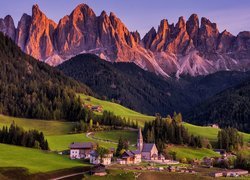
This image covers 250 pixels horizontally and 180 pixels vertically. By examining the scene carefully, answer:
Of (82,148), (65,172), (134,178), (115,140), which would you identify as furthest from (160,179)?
(115,140)

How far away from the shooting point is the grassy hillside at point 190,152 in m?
175

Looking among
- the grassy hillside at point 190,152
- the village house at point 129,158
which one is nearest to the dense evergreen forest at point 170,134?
the grassy hillside at point 190,152

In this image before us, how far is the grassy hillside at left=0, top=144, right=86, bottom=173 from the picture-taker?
121050 mm

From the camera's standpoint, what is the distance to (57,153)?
15538cm

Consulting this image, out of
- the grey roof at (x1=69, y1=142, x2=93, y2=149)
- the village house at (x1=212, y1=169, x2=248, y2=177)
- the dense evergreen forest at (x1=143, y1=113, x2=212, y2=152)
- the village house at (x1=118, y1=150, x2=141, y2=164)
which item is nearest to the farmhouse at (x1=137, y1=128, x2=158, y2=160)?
the village house at (x1=118, y1=150, x2=141, y2=164)

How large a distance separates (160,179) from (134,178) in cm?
632

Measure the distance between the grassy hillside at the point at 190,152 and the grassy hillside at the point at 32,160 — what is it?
151 ft

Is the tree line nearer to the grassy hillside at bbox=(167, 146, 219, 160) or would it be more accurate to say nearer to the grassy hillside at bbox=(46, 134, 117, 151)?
the grassy hillside at bbox=(46, 134, 117, 151)

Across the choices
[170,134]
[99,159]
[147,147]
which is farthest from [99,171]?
[170,134]

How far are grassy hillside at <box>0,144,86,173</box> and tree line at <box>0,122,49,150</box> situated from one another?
370 inches

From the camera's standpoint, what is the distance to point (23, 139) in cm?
16275

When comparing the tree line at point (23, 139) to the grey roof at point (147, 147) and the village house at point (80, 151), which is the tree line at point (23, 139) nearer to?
Answer: the village house at point (80, 151)

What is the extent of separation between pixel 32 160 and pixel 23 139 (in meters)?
32.5

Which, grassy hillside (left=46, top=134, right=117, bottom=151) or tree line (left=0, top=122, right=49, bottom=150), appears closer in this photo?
tree line (left=0, top=122, right=49, bottom=150)
